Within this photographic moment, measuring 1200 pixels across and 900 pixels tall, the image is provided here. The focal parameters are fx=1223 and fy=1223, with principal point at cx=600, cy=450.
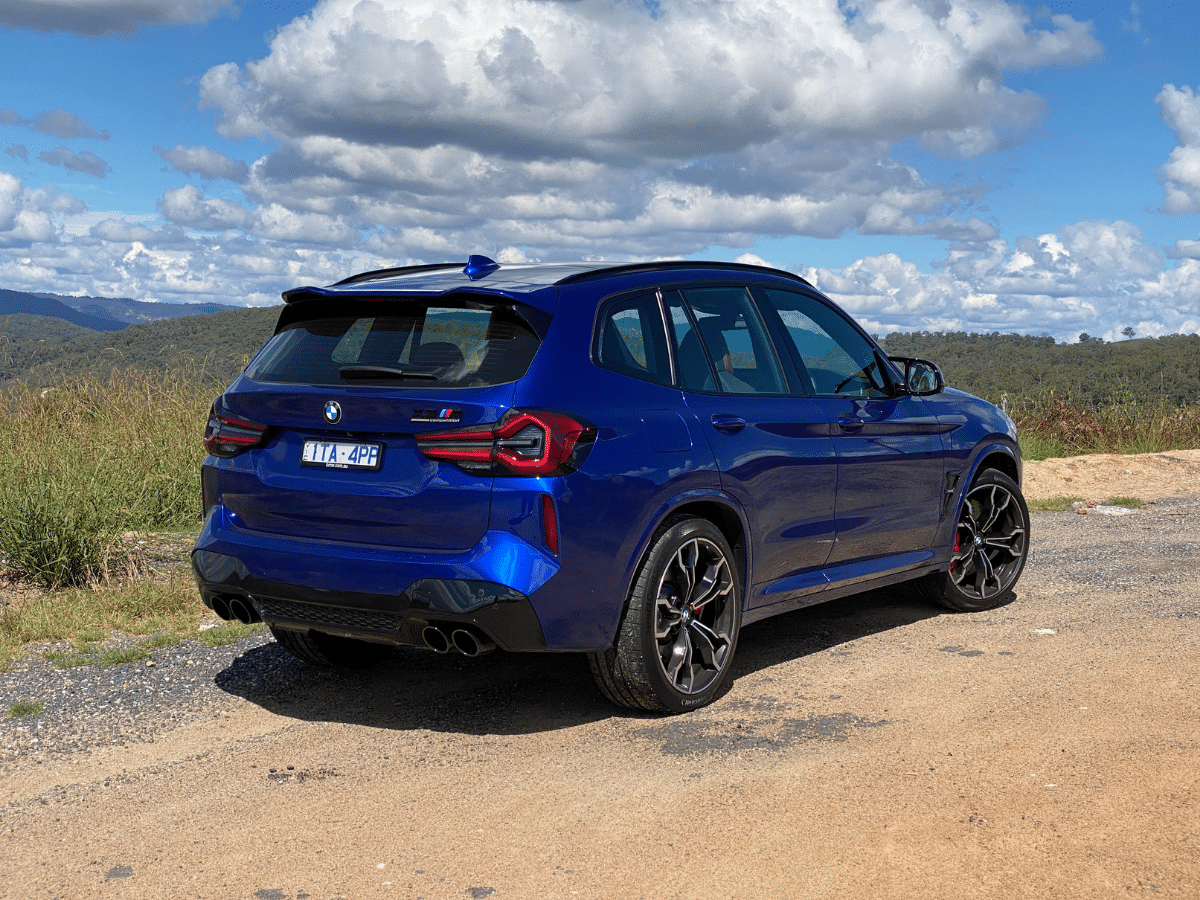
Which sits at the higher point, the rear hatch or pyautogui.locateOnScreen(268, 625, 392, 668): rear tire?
the rear hatch

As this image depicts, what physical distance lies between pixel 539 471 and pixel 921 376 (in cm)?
303

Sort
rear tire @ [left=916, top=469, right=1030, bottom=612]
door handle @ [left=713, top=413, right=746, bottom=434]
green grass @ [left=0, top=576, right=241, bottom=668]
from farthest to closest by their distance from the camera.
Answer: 1. rear tire @ [left=916, top=469, right=1030, bottom=612]
2. green grass @ [left=0, top=576, right=241, bottom=668]
3. door handle @ [left=713, top=413, right=746, bottom=434]

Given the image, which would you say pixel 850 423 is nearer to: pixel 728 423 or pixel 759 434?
pixel 759 434

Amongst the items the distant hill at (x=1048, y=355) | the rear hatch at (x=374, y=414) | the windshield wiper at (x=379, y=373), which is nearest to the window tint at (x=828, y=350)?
the rear hatch at (x=374, y=414)

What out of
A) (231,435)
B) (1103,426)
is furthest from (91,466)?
(1103,426)

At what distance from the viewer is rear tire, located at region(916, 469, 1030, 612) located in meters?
7.14

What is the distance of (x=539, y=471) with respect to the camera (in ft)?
14.3

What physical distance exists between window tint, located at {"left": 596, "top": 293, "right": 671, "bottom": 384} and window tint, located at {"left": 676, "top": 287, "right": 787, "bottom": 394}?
0.12 meters

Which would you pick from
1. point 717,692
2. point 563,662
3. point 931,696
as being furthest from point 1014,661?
point 563,662

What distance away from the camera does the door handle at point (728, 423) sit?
5.14 m

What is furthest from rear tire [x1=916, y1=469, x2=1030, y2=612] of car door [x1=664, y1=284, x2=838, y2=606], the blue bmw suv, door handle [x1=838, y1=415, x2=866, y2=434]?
car door [x1=664, y1=284, x2=838, y2=606]

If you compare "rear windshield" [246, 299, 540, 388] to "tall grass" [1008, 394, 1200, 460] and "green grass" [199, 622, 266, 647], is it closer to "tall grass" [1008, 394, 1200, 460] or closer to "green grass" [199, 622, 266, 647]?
"green grass" [199, 622, 266, 647]

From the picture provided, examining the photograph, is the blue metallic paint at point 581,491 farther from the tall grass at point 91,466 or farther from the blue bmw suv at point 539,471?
the tall grass at point 91,466

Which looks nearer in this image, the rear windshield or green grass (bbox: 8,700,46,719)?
the rear windshield
